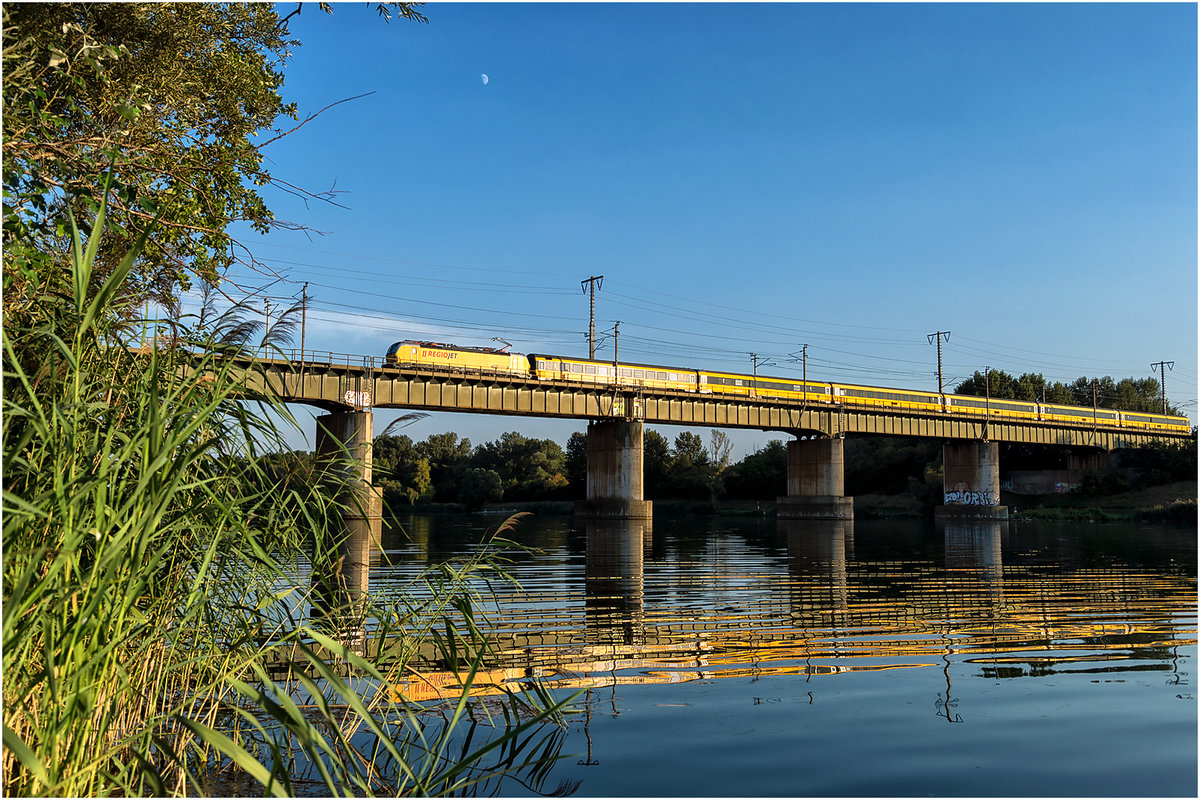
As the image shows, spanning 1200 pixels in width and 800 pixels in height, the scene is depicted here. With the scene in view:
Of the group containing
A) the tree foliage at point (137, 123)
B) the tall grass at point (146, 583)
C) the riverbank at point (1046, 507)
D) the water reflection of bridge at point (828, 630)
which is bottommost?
the riverbank at point (1046, 507)

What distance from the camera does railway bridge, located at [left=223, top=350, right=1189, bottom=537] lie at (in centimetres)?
4888

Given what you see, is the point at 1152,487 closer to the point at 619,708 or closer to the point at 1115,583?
the point at 1115,583

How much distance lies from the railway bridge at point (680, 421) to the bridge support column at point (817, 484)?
0.08 meters

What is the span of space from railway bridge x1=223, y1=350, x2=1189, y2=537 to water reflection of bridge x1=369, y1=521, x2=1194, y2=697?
29449 mm

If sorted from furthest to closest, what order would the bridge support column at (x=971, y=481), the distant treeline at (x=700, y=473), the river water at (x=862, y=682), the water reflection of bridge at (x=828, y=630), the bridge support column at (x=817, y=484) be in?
the distant treeline at (x=700, y=473) → the bridge support column at (x=971, y=481) → the bridge support column at (x=817, y=484) → the water reflection of bridge at (x=828, y=630) → the river water at (x=862, y=682)

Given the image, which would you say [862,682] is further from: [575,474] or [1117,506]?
[575,474]

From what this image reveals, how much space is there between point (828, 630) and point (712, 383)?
173ft

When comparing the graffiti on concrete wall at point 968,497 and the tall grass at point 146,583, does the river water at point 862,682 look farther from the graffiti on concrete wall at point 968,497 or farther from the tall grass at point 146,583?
the graffiti on concrete wall at point 968,497

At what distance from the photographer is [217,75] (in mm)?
13711

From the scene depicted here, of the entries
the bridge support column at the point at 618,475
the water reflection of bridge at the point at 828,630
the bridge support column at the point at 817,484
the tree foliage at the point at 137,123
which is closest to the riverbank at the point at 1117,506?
the bridge support column at the point at 817,484

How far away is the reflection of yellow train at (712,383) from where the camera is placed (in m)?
53.2

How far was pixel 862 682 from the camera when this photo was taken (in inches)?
306

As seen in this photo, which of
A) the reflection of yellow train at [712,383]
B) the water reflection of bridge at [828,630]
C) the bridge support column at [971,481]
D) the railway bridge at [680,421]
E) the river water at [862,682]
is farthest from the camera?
the bridge support column at [971,481]

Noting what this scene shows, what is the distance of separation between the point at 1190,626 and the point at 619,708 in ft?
29.1
